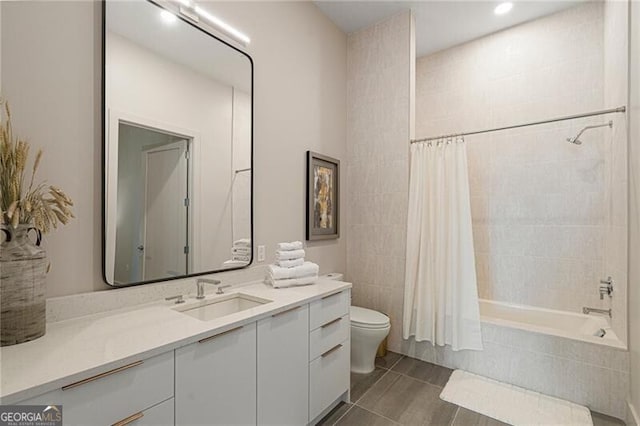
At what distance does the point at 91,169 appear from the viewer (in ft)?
4.23

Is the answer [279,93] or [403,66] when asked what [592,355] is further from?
[279,93]

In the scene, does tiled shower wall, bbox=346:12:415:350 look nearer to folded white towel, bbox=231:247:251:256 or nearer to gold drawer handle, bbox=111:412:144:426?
folded white towel, bbox=231:247:251:256

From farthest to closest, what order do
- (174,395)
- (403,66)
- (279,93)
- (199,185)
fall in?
(403,66) < (279,93) < (199,185) < (174,395)

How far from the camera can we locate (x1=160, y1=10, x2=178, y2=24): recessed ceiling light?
61.0 inches

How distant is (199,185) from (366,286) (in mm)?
1833

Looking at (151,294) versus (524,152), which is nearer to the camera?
(151,294)

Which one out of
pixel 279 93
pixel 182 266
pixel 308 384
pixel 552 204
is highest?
pixel 279 93

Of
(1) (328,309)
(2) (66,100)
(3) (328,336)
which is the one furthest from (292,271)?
(2) (66,100)

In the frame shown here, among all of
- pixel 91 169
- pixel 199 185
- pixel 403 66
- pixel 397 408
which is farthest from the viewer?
pixel 403 66

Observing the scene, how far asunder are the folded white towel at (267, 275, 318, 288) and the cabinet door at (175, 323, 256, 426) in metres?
0.52

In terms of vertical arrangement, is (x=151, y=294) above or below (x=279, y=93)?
below

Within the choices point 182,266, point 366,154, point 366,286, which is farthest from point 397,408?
point 366,154

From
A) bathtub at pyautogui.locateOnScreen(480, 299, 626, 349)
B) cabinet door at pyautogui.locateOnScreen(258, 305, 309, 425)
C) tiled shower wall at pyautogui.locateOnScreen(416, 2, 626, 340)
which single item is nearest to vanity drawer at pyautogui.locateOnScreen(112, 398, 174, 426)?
cabinet door at pyautogui.locateOnScreen(258, 305, 309, 425)

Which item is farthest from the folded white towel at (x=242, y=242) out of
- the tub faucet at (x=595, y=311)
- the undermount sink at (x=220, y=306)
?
the tub faucet at (x=595, y=311)
